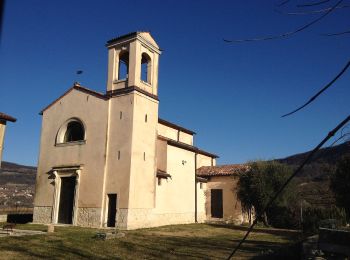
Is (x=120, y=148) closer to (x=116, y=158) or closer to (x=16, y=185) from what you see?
(x=116, y=158)

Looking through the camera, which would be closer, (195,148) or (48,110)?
Result: (48,110)

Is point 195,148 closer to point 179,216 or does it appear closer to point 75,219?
point 179,216

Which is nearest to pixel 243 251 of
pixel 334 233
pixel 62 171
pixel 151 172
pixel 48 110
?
pixel 334 233

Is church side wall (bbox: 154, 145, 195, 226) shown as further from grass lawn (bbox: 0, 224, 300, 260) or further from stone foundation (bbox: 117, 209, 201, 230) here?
grass lawn (bbox: 0, 224, 300, 260)

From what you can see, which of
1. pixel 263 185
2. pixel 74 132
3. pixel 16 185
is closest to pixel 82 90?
pixel 74 132

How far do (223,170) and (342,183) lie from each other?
10.3 metres

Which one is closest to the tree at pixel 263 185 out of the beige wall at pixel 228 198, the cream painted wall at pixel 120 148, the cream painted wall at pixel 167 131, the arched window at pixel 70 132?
the beige wall at pixel 228 198

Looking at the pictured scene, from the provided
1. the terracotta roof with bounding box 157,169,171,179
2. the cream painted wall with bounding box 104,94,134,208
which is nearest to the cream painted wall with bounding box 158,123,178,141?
the terracotta roof with bounding box 157,169,171,179

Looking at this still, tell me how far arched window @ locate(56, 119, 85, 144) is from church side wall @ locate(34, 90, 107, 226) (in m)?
0.35

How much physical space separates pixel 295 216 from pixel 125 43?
16813mm

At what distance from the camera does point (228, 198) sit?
2825cm

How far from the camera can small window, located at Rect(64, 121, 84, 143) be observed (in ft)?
81.6

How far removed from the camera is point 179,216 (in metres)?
26.1

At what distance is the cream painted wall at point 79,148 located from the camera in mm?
22766
